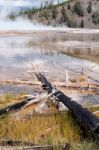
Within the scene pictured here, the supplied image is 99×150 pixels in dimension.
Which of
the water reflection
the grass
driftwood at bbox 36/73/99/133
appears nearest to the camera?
driftwood at bbox 36/73/99/133

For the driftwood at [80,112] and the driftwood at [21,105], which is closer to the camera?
the driftwood at [80,112]

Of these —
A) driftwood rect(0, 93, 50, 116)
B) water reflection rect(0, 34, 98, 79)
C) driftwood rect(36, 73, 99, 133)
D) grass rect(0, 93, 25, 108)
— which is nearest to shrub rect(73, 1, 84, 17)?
water reflection rect(0, 34, 98, 79)

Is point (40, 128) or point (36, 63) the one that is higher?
point (40, 128)

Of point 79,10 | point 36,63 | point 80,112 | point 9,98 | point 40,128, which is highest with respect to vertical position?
point 80,112

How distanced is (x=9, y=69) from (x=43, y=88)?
21.9 ft

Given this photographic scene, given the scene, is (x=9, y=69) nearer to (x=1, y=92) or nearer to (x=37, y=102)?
(x=1, y=92)

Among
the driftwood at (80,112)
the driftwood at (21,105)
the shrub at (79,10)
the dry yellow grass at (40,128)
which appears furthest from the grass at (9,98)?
the shrub at (79,10)

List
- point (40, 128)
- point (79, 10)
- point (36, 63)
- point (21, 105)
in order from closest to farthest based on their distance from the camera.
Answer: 1. point (40, 128)
2. point (21, 105)
3. point (36, 63)
4. point (79, 10)

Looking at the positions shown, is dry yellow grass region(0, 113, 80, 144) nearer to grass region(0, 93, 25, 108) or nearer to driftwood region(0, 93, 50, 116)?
driftwood region(0, 93, 50, 116)

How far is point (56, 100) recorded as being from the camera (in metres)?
12.9

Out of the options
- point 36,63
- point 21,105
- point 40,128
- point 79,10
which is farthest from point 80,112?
point 79,10

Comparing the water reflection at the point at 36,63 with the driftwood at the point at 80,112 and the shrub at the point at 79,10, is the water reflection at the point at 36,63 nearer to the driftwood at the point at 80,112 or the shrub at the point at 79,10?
the driftwood at the point at 80,112

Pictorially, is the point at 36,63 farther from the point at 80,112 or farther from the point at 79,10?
the point at 79,10

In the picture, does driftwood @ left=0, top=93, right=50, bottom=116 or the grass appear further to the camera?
the grass
